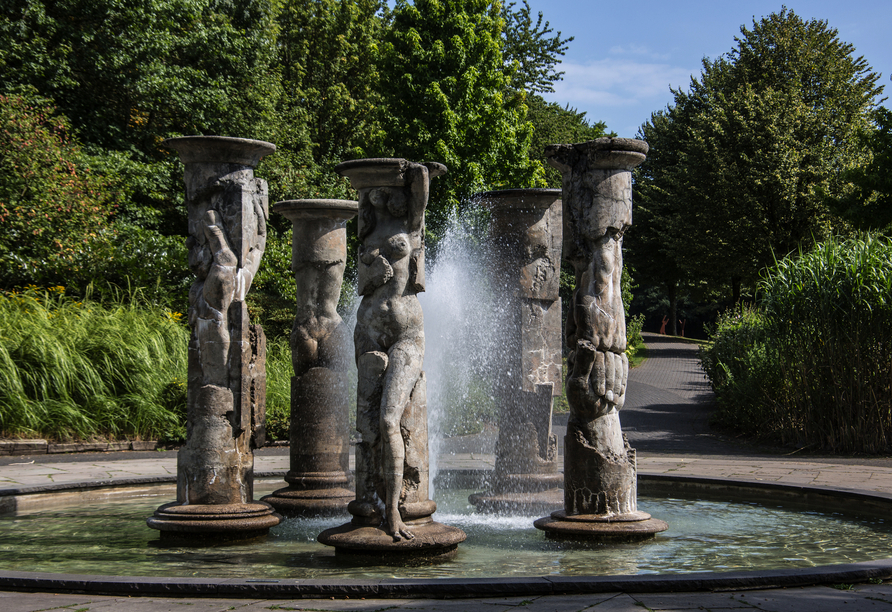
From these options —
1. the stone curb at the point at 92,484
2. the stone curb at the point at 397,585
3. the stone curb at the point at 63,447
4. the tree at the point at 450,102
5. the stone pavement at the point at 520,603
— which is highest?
the tree at the point at 450,102

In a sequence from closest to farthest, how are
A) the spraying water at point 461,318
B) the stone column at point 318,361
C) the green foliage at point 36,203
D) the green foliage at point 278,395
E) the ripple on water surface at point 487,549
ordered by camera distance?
the ripple on water surface at point 487,549, the stone column at point 318,361, the spraying water at point 461,318, the green foliage at point 278,395, the green foliage at point 36,203

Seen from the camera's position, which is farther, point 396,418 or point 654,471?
point 654,471

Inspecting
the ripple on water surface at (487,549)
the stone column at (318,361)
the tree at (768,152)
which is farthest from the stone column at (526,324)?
the tree at (768,152)

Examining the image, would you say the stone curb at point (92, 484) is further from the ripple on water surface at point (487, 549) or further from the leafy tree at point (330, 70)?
the leafy tree at point (330, 70)

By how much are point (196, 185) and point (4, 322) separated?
27.1 feet

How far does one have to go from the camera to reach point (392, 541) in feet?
17.7

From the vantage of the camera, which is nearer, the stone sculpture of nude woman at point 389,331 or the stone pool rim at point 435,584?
the stone pool rim at point 435,584

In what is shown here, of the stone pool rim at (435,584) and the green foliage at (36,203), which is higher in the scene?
the green foliage at (36,203)

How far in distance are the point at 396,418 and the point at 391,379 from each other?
25 cm

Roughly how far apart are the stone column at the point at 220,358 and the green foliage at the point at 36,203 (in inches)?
430

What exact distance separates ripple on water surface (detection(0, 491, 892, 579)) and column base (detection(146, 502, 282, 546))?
133 mm

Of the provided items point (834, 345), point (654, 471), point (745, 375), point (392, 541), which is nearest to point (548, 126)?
point (745, 375)

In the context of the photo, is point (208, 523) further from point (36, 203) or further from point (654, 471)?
point (36, 203)

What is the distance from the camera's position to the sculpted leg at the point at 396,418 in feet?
18.0
